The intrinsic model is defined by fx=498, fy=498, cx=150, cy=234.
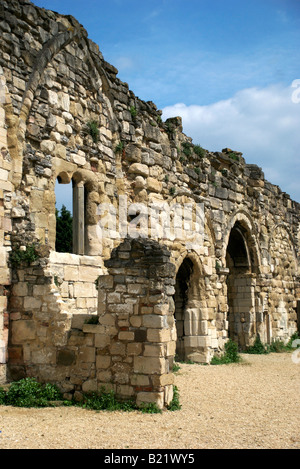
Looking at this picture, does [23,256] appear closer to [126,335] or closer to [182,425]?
[126,335]

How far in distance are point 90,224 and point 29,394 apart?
349 centimetres

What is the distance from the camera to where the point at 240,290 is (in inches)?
615

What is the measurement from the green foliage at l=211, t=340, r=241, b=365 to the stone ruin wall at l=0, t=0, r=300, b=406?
21 centimetres

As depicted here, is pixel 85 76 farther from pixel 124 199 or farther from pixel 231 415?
pixel 231 415

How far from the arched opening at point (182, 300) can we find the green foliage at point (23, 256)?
581cm

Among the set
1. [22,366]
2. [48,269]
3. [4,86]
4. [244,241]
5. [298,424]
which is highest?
[4,86]

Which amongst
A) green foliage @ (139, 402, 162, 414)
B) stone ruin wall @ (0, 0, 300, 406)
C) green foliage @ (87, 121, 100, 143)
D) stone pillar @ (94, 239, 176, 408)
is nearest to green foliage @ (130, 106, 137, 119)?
stone ruin wall @ (0, 0, 300, 406)

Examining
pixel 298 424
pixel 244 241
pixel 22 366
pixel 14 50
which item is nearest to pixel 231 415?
pixel 298 424

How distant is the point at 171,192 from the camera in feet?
38.0

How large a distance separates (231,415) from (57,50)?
661cm

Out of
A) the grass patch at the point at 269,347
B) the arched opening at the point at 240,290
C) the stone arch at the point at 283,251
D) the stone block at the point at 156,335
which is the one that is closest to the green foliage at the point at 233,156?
the arched opening at the point at 240,290

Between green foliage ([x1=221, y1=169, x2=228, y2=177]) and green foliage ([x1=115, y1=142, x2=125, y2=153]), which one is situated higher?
green foliage ([x1=221, y1=169, x2=228, y2=177])

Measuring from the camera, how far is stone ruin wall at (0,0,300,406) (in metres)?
6.63

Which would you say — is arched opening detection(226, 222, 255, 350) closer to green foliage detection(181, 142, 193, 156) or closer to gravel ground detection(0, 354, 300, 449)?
green foliage detection(181, 142, 193, 156)
